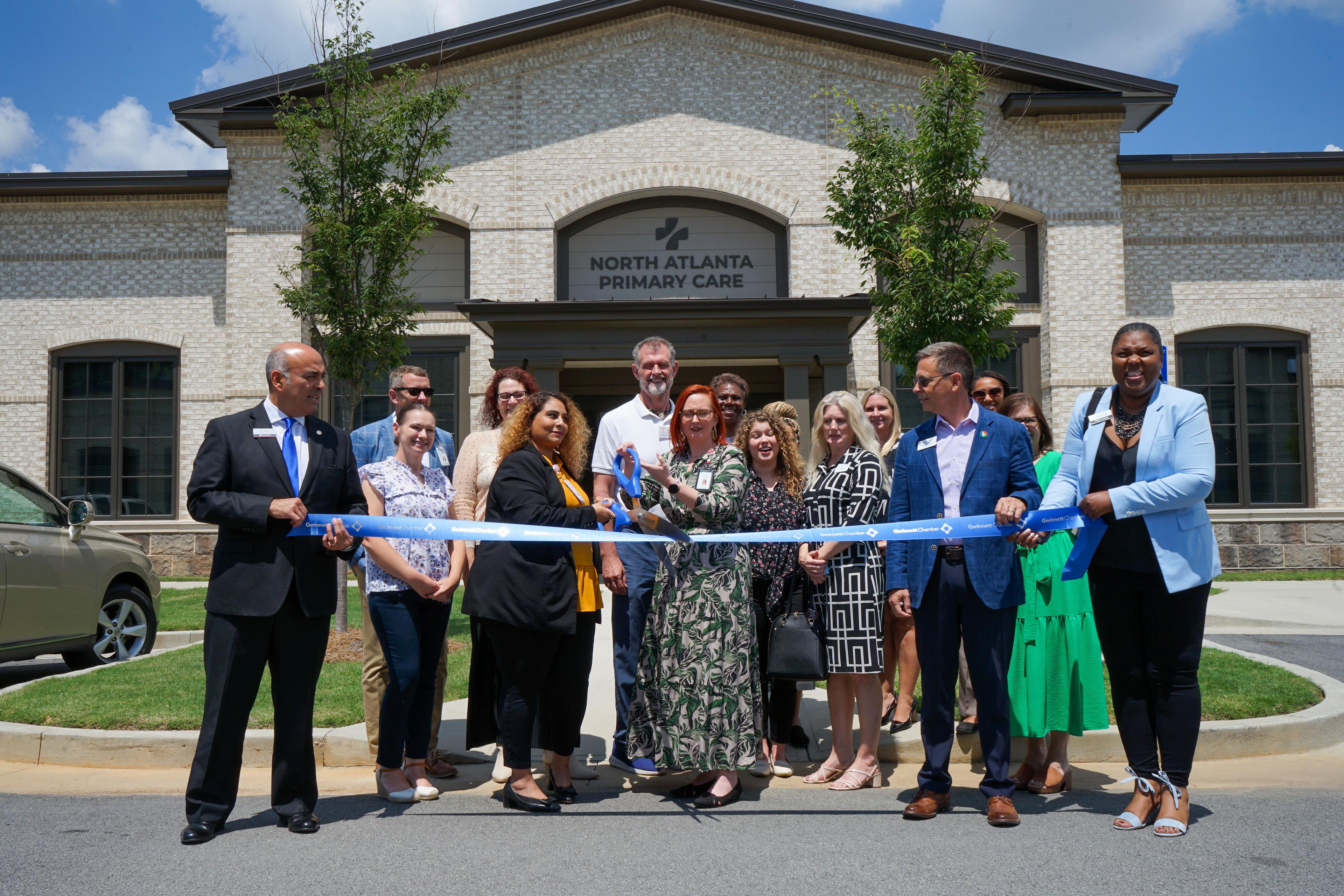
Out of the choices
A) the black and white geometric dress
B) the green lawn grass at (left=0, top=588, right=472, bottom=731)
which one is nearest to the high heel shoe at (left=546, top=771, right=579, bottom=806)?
the black and white geometric dress

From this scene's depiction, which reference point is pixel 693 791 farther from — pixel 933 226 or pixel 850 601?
pixel 933 226

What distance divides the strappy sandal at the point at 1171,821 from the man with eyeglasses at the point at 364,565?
11.4 feet

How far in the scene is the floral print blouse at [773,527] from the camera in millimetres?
5375

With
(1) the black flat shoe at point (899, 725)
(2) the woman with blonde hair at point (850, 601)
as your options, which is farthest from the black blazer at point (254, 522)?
(1) the black flat shoe at point (899, 725)

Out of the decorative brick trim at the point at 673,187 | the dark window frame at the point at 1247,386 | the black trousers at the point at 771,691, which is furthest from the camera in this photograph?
the dark window frame at the point at 1247,386

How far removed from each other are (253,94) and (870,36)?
10.1m

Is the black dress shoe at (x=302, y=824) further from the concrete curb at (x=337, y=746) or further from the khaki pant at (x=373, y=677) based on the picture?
the concrete curb at (x=337, y=746)

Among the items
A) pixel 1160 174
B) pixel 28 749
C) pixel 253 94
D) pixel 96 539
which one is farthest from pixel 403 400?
pixel 1160 174

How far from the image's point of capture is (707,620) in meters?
4.86

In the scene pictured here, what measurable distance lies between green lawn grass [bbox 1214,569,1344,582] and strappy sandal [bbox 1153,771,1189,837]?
12.8m

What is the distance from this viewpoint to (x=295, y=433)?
476cm

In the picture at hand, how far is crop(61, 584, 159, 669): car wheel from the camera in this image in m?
8.89

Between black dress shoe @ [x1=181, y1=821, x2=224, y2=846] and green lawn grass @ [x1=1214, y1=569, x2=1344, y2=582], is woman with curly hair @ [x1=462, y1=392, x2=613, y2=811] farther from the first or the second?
green lawn grass @ [x1=1214, y1=569, x2=1344, y2=582]

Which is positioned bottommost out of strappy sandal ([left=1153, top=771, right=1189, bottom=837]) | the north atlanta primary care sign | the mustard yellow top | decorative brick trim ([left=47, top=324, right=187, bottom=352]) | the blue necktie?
strappy sandal ([left=1153, top=771, right=1189, bottom=837])
